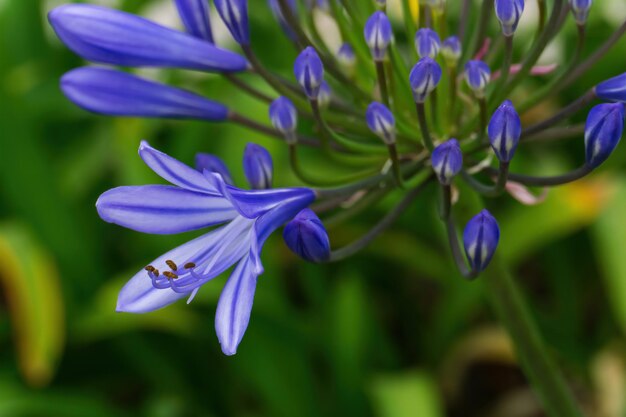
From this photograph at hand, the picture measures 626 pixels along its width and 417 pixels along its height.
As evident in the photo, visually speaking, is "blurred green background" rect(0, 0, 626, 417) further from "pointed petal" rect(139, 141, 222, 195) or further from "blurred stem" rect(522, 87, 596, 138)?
"pointed petal" rect(139, 141, 222, 195)

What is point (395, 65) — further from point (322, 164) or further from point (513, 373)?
point (513, 373)

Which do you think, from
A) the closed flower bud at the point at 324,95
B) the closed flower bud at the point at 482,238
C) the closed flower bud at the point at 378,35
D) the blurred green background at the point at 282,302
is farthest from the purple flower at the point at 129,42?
the blurred green background at the point at 282,302

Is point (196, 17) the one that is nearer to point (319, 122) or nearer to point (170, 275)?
point (319, 122)

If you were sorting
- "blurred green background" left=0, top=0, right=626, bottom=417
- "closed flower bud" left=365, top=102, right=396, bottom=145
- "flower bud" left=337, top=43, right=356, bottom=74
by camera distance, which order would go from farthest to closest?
"blurred green background" left=0, top=0, right=626, bottom=417 → "flower bud" left=337, top=43, right=356, bottom=74 → "closed flower bud" left=365, top=102, right=396, bottom=145

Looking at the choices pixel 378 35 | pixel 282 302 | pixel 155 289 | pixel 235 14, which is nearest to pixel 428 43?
pixel 378 35

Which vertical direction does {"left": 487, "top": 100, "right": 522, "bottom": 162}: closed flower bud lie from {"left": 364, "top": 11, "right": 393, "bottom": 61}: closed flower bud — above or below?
below

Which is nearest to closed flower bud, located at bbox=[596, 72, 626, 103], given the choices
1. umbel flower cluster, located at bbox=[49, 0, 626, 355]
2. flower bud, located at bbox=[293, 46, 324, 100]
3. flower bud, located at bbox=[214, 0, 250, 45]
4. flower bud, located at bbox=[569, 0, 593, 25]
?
umbel flower cluster, located at bbox=[49, 0, 626, 355]

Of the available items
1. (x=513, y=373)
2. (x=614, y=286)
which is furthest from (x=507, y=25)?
(x=513, y=373)
